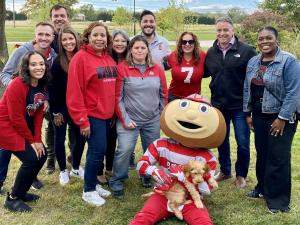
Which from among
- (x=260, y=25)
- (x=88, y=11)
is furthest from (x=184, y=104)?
(x=88, y=11)

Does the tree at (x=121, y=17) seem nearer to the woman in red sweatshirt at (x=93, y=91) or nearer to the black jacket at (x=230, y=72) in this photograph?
the black jacket at (x=230, y=72)

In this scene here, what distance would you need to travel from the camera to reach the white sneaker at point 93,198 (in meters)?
4.79

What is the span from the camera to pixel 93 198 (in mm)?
4816

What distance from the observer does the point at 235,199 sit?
16.5ft

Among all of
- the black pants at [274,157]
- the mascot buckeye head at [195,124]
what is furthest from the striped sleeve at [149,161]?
the black pants at [274,157]

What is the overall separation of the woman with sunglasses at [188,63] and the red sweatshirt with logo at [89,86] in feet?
2.85

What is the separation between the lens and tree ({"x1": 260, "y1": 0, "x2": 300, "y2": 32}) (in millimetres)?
21347

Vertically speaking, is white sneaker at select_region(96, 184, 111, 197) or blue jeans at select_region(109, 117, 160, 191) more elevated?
blue jeans at select_region(109, 117, 160, 191)

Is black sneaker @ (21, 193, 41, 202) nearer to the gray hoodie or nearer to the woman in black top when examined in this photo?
the woman in black top

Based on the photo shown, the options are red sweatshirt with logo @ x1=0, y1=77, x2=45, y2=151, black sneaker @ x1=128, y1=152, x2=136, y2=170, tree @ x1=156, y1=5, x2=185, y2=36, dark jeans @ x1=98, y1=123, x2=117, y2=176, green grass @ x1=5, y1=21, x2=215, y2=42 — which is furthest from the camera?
green grass @ x1=5, y1=21, x2=215, y2=42

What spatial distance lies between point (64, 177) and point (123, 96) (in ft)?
4.56

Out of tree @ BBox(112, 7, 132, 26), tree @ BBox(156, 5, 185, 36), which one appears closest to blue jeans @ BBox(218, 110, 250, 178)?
tree @ BBox(156, 5, 185, 36)

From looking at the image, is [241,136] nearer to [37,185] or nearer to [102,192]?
[102,192]

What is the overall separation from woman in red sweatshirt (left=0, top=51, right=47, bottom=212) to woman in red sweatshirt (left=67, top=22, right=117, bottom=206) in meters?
0.34
